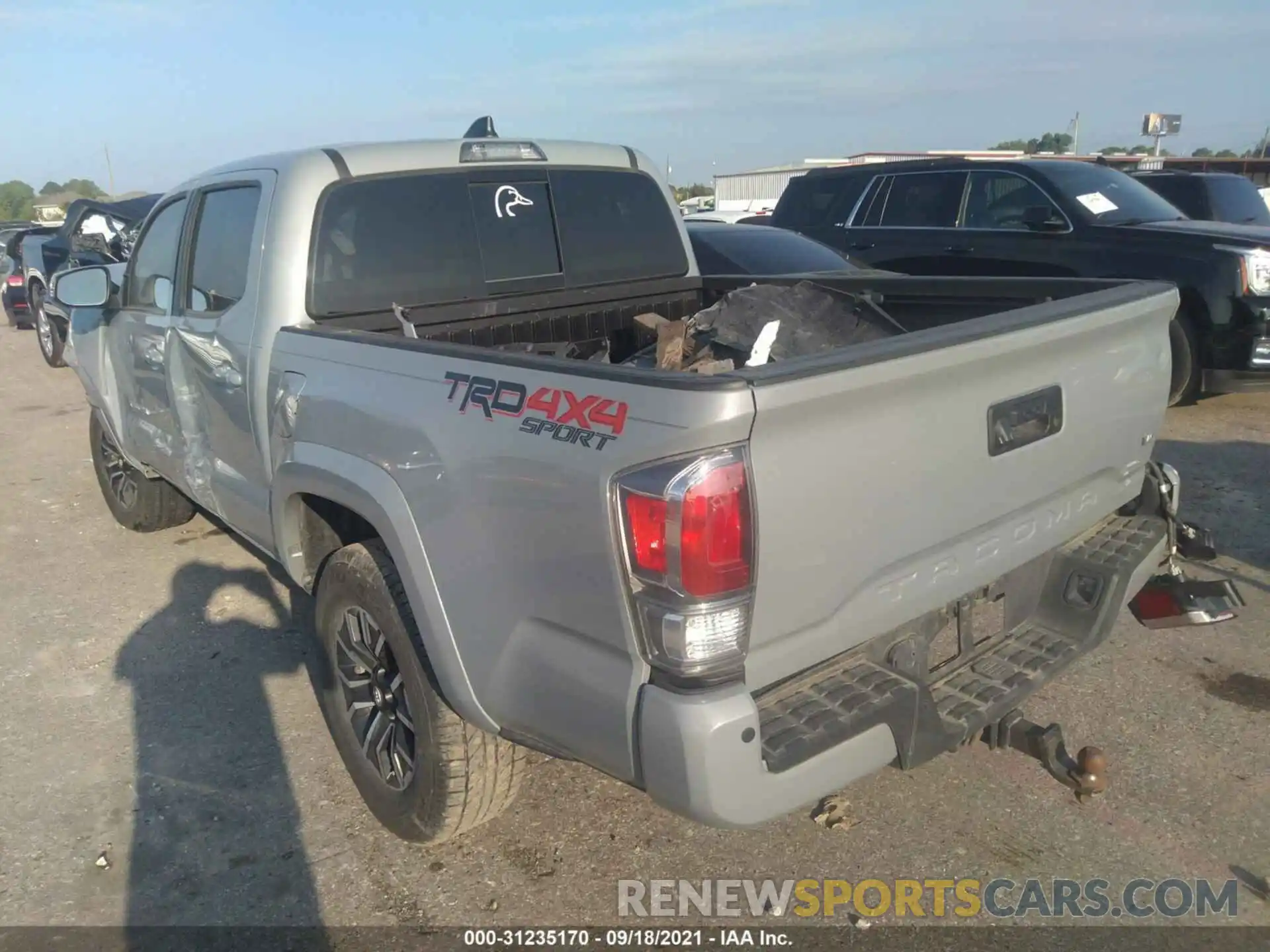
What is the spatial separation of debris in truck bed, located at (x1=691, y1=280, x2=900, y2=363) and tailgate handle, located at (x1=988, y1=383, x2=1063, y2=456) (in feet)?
2.59

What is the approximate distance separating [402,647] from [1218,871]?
2.35m

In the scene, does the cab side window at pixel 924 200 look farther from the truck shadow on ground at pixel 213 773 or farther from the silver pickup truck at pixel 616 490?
the truck shadow on ground at pixel 213 773

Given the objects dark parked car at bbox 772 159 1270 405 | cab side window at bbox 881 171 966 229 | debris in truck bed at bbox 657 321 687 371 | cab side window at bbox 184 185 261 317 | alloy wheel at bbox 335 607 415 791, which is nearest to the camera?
alloy wheel at bbox 335 607 415 791

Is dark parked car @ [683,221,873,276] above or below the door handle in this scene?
below

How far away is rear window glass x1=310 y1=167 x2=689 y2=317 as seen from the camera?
3.61m

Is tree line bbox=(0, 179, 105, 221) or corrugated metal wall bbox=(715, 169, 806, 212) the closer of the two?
corrugated metal wall bbox=(715, 169, 806, 212)

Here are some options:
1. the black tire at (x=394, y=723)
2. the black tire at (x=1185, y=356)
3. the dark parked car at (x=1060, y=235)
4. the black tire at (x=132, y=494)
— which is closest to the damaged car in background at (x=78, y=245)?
the black tire at (x=132, y=494)

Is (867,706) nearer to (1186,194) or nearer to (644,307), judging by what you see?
(644,307)

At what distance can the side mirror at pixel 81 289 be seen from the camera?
15.6 ft

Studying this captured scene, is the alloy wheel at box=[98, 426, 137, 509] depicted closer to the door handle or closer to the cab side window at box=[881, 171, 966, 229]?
the door handle

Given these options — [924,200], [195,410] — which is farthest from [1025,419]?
[924,200]

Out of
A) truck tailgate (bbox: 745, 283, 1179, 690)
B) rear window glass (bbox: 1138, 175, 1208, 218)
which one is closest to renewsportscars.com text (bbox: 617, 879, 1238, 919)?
truck tailgate (bbox: 745, 283, 1179, 690)

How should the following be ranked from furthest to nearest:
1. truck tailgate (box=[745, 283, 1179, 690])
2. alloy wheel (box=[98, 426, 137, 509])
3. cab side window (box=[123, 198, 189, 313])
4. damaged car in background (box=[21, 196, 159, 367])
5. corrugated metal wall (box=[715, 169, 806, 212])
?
corrugated metal wall (box=[715, 169, 806, 212]) < damaged car in background (box=[21, 196, 159, 367]) < alloy wheel (box=[98, 426, 137, 509]) < cab side window (box=[123, 198, 189, 313]) < truck tailgate (box=[745, 283, 1179, 690])

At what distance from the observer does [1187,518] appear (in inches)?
214
